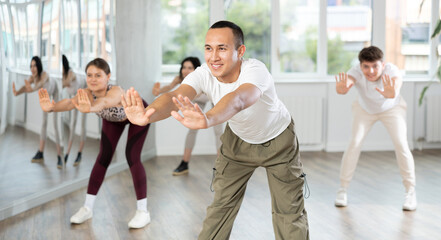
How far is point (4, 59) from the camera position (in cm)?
385

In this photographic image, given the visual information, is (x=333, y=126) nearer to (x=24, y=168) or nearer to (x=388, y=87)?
(x=388, y=87)

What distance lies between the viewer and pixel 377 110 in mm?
4129

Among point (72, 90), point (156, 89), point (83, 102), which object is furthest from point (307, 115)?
point (83, 102)

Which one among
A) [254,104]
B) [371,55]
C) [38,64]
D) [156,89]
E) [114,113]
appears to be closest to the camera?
[254,104]

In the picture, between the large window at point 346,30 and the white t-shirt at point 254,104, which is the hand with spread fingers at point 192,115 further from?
the large window at point 346,30

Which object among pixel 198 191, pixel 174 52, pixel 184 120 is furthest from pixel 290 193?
pixel 174 52

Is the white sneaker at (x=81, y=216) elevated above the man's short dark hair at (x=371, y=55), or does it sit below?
below

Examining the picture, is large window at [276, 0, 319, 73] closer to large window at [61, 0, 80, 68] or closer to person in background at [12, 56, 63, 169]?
large window at [61, 0, 80, 68]

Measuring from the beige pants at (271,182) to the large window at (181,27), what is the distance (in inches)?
171

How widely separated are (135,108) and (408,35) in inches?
229

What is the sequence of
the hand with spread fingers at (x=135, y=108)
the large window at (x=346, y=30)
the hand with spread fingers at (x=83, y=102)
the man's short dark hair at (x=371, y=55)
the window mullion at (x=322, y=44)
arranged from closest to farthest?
the hand with spread fingers at (x=135, y=108)
the hand with spread fingers at (x=83, y=102)
the man's short dark hair at (x=371, y=55)
the window mullion at (x=322, y=44)
the large window at (x=346, y=30)

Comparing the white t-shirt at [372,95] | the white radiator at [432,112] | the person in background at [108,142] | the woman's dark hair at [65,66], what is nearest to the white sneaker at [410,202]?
the white t-shirt at [372,95]

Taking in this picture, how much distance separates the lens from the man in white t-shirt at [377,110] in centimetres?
398

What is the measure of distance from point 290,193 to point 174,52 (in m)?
4.56
